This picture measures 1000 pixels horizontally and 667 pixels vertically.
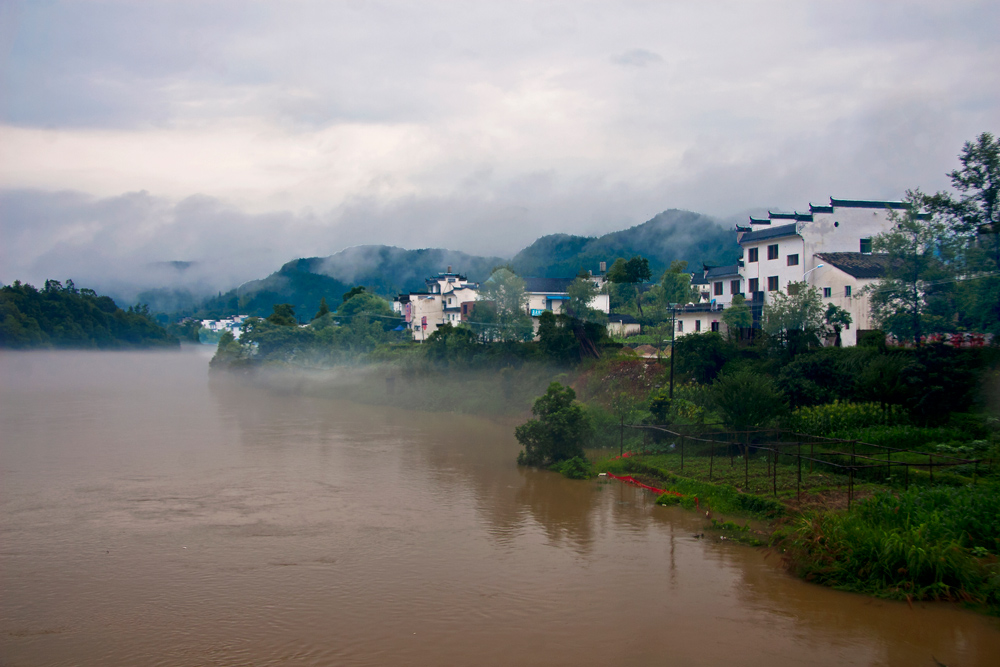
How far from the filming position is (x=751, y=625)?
988 cm

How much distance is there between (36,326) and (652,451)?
69.9 metres

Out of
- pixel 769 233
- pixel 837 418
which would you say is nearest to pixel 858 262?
pixel 769 233

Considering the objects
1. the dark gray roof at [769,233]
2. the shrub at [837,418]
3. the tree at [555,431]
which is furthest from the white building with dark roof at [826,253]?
the tree at [555,431]

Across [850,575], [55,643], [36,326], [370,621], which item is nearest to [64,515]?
[55,643]

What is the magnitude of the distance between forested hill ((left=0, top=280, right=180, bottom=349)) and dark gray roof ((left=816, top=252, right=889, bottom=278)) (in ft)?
230

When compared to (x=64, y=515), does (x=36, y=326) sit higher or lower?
higher

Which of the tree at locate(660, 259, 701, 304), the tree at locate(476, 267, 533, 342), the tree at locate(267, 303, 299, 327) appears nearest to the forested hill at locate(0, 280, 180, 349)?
the tree at locate(267, 303, 299, 327)

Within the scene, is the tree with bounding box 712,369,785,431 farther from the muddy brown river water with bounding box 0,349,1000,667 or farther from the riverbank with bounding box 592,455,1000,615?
the riverbank with bounding box 592,455,1000,615

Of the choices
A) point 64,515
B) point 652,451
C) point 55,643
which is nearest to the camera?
point 55,643

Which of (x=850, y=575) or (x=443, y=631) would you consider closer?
(x=443, y=631)

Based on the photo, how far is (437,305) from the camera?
6084 cm

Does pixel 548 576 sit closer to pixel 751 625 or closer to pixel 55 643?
pixel 751 625

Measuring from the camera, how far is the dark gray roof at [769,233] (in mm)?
32500

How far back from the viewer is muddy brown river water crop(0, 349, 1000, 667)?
9.31 m
